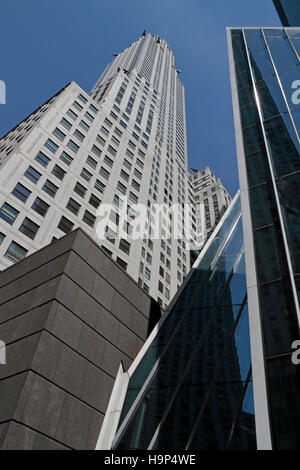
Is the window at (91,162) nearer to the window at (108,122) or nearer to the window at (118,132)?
the window at (118,132)

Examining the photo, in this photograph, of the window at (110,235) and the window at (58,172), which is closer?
the window at (110,235)

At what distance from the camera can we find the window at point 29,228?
98.4 ft

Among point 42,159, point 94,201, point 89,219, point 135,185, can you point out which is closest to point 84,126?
point 135,185

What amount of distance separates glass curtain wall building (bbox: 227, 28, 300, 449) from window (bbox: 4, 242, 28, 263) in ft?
64.2

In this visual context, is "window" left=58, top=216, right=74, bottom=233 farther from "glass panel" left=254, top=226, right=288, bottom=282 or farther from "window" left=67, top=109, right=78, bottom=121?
"glass panel" left=254, top=226, right=288, bottom=282

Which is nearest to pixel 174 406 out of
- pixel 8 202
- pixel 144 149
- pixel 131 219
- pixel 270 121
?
pixel 270 121

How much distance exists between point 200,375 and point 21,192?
85.2 feet

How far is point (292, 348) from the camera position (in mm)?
8289

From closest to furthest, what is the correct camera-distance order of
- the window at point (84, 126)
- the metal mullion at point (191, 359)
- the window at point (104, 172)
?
the metal mullion at point (191, 359)
the window at point (104, 172)
the window at point (84, 126)

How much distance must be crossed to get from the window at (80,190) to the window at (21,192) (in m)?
6.04

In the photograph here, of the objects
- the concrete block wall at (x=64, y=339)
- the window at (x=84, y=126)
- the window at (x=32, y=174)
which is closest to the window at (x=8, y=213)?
the window at (x=32, y=174)

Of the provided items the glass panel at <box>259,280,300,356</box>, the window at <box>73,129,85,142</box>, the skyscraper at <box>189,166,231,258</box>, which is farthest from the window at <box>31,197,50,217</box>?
the skyscraper at <box>189,166,231,258</box>

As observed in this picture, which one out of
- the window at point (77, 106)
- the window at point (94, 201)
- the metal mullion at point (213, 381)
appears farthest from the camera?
the window at point (77, 106)

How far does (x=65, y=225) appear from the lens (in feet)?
111
